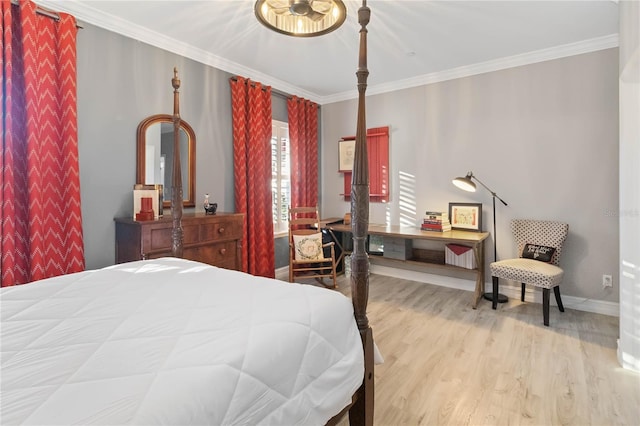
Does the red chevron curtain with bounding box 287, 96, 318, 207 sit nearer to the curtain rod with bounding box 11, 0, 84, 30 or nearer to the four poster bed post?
the curtain rod with bounding box 11, 0, 84, 30

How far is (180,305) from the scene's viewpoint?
122 centimetres

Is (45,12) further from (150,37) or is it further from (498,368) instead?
(498,368)

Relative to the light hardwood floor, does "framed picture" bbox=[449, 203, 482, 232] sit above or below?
above

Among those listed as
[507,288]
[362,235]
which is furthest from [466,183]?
[362,235]

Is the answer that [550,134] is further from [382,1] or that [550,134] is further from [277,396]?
[277,396]

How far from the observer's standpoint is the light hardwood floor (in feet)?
5.75

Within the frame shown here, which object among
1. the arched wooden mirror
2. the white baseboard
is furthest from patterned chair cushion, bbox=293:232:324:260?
the arched wooden mirror

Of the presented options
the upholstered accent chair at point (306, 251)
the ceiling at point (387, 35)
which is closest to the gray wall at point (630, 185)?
the ceiling at point (387, 35)

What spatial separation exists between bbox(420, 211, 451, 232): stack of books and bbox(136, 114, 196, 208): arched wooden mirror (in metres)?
2.50

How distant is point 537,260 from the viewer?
3.18m

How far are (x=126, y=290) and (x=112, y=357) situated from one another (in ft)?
1.97

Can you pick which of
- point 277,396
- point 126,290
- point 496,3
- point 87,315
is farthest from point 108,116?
point 496,3

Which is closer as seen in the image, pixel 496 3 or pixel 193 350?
pixel 193 350

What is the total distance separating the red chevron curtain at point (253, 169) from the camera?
3.69 meters
